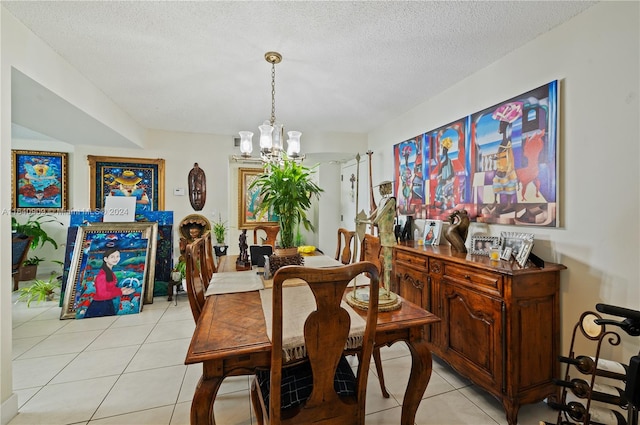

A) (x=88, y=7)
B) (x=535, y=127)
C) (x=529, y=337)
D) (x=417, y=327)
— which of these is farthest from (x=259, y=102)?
(x=529, y=337)

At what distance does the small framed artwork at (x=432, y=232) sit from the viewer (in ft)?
9.04

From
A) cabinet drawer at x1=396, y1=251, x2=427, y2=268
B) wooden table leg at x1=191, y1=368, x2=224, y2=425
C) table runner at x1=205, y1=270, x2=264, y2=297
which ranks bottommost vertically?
wooden table leg at x1=191, y1=368, x2=224, y2=425

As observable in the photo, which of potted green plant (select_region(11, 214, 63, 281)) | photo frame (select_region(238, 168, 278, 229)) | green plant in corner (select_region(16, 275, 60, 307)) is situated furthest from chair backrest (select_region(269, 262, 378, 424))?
potted green plant (select_region(11, 214, 63, 281))

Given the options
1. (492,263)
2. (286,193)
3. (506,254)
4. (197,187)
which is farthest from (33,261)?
(506,254)

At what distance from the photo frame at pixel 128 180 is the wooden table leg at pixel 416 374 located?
14.3 ft

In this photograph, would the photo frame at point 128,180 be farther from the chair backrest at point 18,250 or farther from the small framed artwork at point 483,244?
the small framed artwork at point 483,244

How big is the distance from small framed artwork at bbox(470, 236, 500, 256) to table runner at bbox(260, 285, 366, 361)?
1353mm

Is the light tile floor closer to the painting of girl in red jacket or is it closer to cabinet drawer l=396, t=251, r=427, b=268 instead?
the painting of girl in red jacket

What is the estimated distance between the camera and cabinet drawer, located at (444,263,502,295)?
174 cm

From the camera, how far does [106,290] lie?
3277 mm

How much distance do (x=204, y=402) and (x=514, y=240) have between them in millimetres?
2148

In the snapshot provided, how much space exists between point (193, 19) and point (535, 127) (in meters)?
2.49

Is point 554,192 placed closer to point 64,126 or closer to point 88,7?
point 88,7

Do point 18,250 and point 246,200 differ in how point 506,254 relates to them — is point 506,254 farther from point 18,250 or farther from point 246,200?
point 18,250
